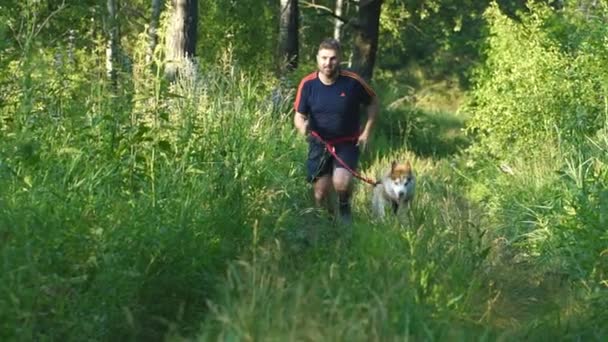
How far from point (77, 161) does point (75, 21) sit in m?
16.8

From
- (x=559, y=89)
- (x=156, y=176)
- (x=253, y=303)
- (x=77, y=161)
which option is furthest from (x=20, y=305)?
(x=559, y=89)

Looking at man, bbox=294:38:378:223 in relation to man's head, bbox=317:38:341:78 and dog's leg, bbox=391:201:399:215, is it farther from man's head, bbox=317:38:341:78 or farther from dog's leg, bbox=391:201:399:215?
dog's leg, bbox=391:201:399:215

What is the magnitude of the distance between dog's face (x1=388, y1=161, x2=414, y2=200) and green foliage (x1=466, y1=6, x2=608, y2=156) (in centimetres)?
340

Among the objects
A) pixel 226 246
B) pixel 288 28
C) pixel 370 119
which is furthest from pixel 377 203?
pixel 288 28

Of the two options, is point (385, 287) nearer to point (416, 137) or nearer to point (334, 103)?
point (334, 103)

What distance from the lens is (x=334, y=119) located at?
10609 millimetres

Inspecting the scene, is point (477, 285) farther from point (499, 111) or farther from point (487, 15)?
point (487, 15)

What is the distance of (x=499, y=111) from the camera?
703 inches

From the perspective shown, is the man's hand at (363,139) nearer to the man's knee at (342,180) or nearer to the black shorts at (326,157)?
the black shorts at (326,157)

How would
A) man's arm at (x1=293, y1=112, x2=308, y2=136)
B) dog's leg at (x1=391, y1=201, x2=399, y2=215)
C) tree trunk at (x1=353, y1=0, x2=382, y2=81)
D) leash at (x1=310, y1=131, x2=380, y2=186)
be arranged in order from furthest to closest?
tree trunk at (x1=353, y1=0, x2=382, y2=81)
dog's leg at (x1=391, y1=201, x2=399, y2=215)
leash at (x1=310, y1=131, x2=380, y2=186)
man's arm at (x1=293, y1=112, x2=308, y2=136)

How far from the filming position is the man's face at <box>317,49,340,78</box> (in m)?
10.4

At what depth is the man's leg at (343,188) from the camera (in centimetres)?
1059

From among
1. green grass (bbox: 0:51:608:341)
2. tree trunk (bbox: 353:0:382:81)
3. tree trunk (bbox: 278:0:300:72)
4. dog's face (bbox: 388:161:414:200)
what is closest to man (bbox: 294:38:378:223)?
green grass (bbox: 0:51:608:341)

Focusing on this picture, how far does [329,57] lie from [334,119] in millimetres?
591
